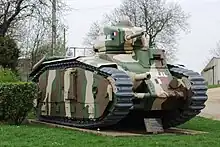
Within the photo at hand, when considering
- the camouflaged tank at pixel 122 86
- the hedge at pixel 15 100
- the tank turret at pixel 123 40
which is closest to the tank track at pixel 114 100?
the camouflaged tank at pixel 122 86

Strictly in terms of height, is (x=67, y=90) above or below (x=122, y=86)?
below

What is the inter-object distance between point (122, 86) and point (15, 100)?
3636 mm

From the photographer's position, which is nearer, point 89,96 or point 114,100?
point 114,100

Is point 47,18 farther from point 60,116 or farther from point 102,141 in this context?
point 102,141

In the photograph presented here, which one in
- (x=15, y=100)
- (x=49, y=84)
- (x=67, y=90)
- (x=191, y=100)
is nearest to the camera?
(x=191, y=100)

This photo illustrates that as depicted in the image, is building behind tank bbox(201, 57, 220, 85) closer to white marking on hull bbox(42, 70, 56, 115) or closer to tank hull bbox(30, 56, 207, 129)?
white marking on hull bbox(42, 70, 56, 115)

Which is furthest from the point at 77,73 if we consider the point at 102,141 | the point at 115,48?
the point at 102,141

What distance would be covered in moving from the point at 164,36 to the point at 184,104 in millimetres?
36684

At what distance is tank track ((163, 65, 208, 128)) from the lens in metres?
15.2

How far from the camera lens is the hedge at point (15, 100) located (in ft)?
53.9

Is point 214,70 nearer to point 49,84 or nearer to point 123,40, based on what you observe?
point 49,84

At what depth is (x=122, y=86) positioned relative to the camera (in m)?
14.4

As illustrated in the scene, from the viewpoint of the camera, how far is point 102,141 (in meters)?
12.5

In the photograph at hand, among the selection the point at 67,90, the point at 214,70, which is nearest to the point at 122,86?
the point at 67,90
